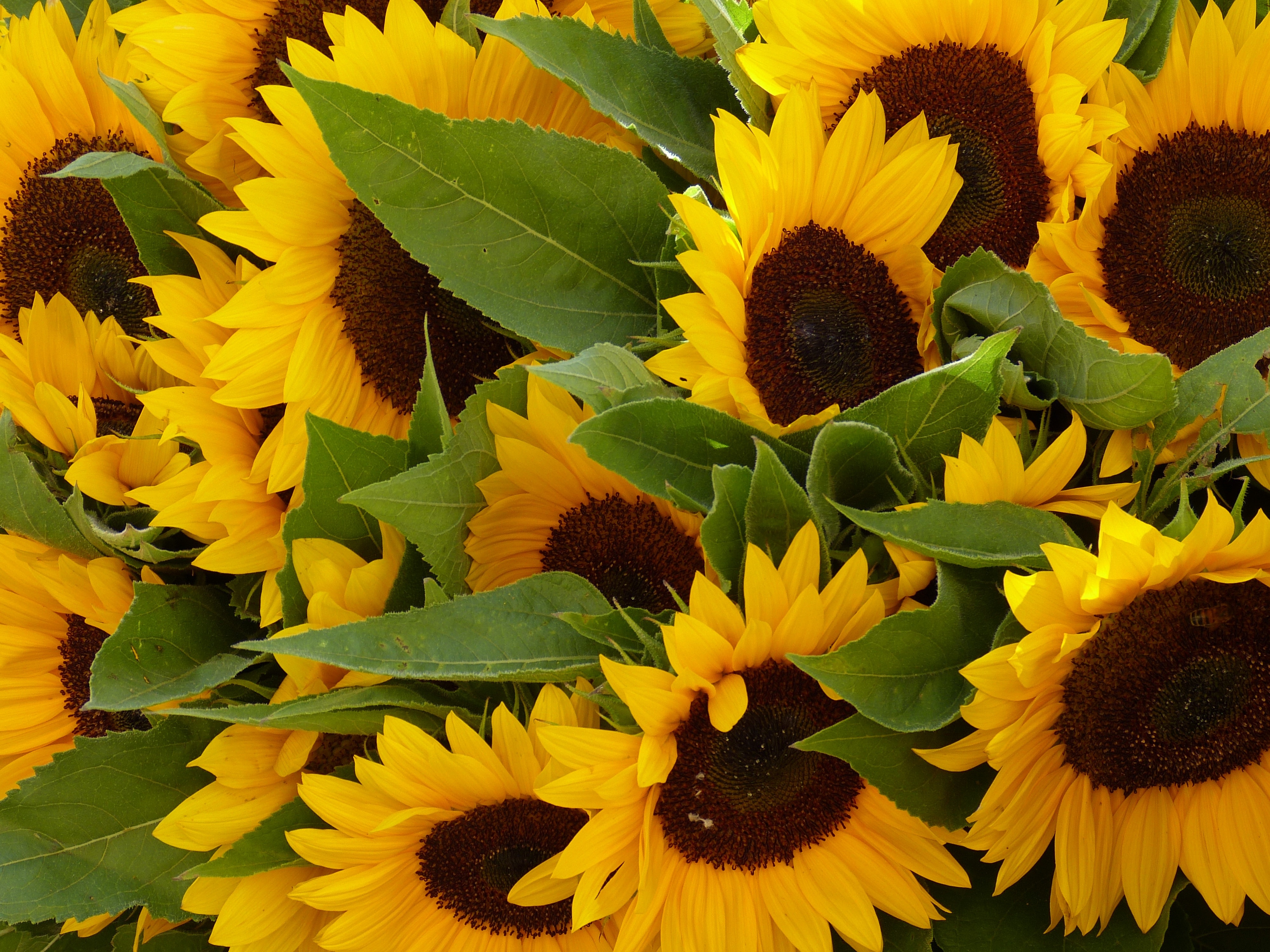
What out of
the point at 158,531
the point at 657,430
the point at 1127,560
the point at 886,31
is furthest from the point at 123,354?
the point at 1127,560

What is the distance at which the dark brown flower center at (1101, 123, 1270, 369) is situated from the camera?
0.75 meters

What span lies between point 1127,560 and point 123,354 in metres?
0.67

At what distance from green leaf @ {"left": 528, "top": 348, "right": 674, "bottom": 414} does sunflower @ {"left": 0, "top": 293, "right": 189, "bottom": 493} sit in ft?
1.09

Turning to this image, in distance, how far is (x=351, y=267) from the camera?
2.60ft

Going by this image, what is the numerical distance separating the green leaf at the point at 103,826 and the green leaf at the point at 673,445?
1.19ft

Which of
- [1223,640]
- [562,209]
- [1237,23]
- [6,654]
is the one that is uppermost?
[1237,23]

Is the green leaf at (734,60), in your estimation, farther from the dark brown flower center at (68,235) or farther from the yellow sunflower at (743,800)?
the dark brown flower center at (68,235)

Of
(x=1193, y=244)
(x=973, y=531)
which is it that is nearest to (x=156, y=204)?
(x=973, y=531)

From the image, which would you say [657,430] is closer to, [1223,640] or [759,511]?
[759,511]

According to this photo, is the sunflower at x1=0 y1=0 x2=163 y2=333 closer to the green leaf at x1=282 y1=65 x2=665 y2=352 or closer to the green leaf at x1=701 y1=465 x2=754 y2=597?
the green leaf at x1=282 y1=65 x2=665 y2=352

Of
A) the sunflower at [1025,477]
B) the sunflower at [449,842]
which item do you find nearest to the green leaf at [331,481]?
the sunflower at [449,842]

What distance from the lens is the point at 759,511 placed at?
2.05 feet

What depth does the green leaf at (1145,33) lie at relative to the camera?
2.42ft

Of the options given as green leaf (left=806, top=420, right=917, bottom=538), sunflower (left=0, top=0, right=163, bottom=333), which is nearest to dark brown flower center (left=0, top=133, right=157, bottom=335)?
sunflower (left=0, top=0, right=163, bottom=333)
